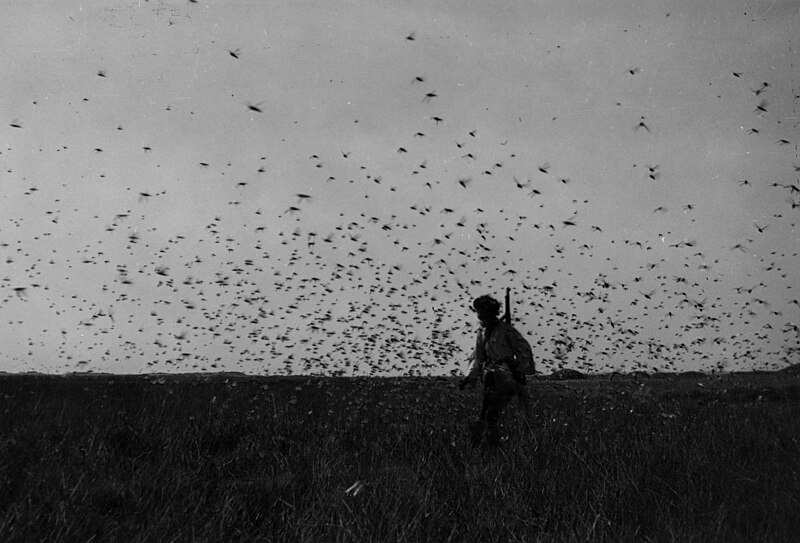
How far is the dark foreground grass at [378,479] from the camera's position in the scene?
4.23 meters

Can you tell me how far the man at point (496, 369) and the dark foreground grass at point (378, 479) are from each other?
1.04 ft

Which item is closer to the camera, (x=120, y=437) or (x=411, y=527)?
(x=411, y=527)

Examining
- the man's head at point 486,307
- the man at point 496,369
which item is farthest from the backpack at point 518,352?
the man's head at point 486,307

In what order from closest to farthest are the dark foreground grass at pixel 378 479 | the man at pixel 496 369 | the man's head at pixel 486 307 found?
the dark foreground grass at pixel 378 479 < the man at pixel 496 369 < the man's head at pixel 486 307

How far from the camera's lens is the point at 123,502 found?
474 centimetres

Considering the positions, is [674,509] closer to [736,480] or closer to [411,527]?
[736,480]

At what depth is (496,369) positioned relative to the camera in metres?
8.22

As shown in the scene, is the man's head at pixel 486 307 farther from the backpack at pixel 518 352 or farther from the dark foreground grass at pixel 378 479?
the dark foreground grass at pixel 378 479

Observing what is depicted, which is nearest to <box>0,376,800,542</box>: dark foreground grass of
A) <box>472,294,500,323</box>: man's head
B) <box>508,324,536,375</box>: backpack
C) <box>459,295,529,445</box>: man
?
<box>459,295,529,445</box>: man

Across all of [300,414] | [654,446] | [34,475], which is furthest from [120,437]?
[654,446]

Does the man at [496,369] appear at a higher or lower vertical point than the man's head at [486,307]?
lower

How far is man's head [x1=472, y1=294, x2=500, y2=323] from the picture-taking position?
832cm

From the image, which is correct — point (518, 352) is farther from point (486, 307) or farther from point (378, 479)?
point (378, 479)

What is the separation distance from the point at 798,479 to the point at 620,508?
1.19m
